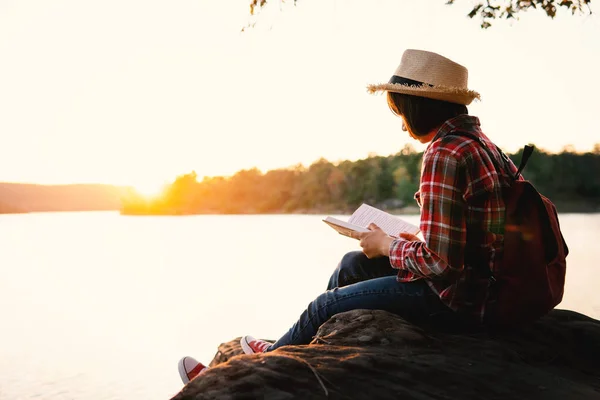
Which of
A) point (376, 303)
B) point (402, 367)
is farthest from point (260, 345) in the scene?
point (402, 367)

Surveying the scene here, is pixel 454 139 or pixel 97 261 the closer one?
pixel 454 139

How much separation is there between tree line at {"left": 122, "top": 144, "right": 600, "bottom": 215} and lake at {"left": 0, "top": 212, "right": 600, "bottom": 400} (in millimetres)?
32282

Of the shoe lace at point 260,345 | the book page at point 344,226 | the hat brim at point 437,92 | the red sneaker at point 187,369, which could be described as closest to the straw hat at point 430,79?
the hat brim at point 437,92

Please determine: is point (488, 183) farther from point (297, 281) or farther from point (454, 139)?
point (297, 281)

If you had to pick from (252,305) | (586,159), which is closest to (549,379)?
(252,305)

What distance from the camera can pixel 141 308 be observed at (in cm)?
1377

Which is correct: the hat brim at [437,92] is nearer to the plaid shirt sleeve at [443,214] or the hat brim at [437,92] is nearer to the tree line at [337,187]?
the plaid shirt sleeve at [443,214]

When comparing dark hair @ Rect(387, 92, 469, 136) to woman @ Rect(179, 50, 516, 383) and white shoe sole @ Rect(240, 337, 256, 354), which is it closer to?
woman @ Rect(179, 50, 516, 383)

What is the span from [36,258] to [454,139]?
2524 centimetres

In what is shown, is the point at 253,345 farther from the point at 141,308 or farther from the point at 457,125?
the point at 141,308

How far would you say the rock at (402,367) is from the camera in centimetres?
190

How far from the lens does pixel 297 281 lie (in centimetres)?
1638

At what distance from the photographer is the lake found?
8.49 meters

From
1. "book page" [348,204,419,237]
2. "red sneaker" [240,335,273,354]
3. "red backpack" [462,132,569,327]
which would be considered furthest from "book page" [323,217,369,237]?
"red sneaker" [240,335,273,354]
